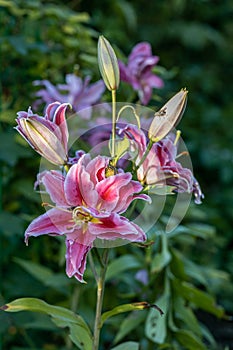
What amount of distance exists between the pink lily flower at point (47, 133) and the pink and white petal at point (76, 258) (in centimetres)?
9

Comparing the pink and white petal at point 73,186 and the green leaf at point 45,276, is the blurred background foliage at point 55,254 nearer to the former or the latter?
the green leaf at point 45,276

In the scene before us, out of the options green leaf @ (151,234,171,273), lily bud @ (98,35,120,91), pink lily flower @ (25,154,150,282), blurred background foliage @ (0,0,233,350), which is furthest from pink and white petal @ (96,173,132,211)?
green leaf @ (151,234,171,273)

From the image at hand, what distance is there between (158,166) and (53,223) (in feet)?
0.41

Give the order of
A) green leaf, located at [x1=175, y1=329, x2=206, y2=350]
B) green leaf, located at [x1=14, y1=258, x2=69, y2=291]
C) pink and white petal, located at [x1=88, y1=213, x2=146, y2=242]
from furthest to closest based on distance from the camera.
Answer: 1. green leaf, located at [x1=14, y1=258, x2=69, y2=291]
2. green leaf, located at [x1=175, y1=329, x2=206, y2=350]
3. pink and white petal, located at [x1=88, y1=213, x2=146, y2=242]

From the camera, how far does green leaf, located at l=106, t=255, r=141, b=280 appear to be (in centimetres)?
107

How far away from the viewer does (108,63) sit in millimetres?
688

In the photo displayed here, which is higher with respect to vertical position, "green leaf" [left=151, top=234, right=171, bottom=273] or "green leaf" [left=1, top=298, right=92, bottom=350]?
"green leaf" [left=1, top=298, right=92, bottom=350]

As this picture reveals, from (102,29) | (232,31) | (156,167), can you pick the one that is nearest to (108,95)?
(156,167)

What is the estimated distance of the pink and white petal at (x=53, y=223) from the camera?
63 centimetres

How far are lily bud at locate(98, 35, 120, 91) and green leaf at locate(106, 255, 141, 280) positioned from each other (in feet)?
1.46

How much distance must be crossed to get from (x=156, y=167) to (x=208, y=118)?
2179mm

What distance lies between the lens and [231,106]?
293 cm

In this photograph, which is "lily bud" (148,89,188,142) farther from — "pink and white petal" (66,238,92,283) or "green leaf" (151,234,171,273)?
"green leaf" (151,234,171,273)

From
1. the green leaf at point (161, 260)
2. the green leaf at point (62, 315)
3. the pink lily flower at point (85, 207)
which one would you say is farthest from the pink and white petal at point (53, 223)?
the green leaf at point (161, 260)
